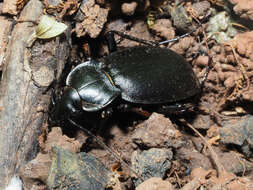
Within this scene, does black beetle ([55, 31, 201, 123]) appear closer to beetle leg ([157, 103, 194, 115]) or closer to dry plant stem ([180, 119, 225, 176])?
beetle leg ([157, 103, 194, 115])

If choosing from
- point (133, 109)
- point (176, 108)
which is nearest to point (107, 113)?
point (133, 109)

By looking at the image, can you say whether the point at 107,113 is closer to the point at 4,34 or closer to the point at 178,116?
the point at 178,116

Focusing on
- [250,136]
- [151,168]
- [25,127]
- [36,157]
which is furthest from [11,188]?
[250,136]

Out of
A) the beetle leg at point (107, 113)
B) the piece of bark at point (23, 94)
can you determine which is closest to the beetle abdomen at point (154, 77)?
the beetle leg at point (107, 113)

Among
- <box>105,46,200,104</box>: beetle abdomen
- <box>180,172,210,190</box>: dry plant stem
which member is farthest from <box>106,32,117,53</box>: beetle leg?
<box>180,172,210,190</box>: dry plant stem

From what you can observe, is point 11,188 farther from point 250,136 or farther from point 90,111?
point 250,136

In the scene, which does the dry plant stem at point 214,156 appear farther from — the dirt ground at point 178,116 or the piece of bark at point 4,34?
the piece of bark at point 4,34
